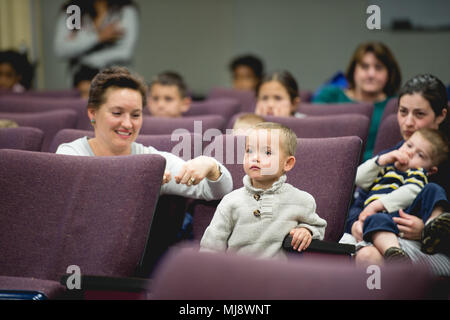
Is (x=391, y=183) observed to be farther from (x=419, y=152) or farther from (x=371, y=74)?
(x=371, y=74)

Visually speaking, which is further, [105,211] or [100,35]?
[100,35]

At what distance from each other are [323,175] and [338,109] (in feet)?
3.71

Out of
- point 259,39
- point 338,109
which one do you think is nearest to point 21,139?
point 338,109

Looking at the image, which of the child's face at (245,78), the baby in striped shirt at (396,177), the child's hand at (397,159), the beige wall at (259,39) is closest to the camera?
the baby in striped shirt at (396,177)

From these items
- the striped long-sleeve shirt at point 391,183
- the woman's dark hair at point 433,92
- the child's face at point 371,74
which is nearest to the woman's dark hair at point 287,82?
the child's face at point 371,74

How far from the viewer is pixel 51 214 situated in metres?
1.60

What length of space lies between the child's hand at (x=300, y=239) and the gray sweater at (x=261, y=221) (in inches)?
1.9

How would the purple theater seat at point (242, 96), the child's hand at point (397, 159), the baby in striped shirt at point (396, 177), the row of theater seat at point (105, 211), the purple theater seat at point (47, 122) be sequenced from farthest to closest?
1. the purple theater seat at point (242, 96)
2. the purple theater seat at point (47, 122)
3. the child's hand at point (397, 159)
4. the baby in striped shirt at point (396, 177)
5. the row of theater seat at point (105, 211)

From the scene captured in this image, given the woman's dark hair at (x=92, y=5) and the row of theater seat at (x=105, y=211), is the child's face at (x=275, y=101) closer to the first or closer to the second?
the row of theater seat at (x=105, y=211)

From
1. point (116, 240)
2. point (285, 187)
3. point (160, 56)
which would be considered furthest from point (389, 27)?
point (116, 240)

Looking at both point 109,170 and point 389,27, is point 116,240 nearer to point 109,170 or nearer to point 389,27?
point 109,170

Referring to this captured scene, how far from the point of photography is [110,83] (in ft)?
6.45

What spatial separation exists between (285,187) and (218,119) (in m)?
0.93

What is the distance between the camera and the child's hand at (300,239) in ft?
5.16
